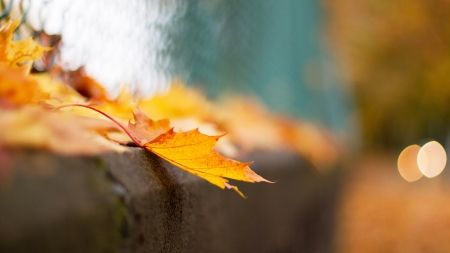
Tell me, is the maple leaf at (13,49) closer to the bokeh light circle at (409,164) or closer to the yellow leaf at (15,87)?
the yellow leaf at (15,87)

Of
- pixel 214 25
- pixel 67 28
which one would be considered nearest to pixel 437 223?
pixel 214 25

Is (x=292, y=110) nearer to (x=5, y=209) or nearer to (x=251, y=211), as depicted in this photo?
(x=251, y=211)

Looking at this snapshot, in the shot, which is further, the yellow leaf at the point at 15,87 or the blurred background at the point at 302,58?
the blurred background at the point at 302,58

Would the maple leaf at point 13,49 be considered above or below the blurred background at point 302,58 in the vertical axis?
above

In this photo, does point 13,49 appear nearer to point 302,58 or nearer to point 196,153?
point 196,153

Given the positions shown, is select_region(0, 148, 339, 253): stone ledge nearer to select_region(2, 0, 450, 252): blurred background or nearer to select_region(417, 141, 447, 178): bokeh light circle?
select_region(2, 0, 450, 252): blurred background

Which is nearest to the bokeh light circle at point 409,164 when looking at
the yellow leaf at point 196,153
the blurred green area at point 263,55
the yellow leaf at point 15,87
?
the blurred green area at point 263,55

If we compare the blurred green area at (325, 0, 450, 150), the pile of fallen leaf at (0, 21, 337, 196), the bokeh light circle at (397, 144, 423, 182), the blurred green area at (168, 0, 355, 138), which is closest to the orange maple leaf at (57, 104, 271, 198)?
the pile of fallen leaf at (0, 21, 337, 196)

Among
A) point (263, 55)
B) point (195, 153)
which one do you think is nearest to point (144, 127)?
point (195, 153)
